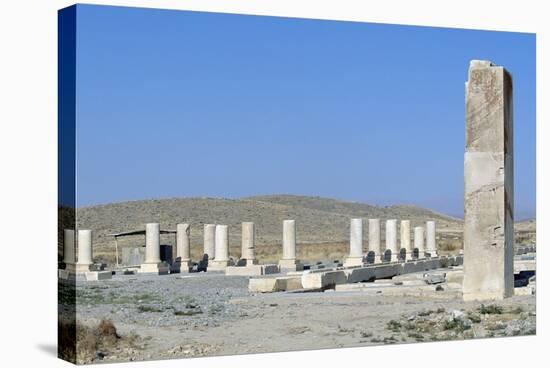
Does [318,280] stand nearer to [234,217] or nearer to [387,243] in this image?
[387,243]

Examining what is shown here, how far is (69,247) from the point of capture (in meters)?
14.6

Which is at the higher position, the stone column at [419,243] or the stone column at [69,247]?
the stone column at [69,247]

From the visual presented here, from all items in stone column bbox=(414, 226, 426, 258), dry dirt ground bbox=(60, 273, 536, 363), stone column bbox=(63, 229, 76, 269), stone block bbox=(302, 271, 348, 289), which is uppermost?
stone column bbox=(63, 229, 76, 269)

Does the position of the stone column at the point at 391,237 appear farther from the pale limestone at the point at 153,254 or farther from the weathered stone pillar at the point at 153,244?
the weathered stone pillar at the point at 153,244

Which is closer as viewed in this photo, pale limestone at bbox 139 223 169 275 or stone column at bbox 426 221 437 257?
pale limestone at bbox 139 223 169 275

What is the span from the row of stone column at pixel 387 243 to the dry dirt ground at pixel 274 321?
11.6 m

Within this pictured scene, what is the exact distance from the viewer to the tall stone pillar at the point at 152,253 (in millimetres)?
30391

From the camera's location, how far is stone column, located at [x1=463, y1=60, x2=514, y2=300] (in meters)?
18.5

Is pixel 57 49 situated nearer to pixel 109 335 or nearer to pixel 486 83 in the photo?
pixel 109 335

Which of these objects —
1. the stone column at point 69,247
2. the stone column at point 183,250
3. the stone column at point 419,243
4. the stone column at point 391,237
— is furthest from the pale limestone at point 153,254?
the stone column at point 69,247

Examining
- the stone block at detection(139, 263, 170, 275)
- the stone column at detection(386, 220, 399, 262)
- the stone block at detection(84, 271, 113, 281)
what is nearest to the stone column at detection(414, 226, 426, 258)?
the stone column at detection(386, 220, 399, 262)

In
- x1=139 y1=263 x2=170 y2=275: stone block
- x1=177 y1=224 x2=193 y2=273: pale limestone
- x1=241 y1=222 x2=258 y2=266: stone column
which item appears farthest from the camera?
x1=177 y1=224 x2=193 y2=273: pale limestone

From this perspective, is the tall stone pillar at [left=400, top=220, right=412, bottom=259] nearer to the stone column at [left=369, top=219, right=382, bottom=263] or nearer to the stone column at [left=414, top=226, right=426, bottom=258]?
the stone column at [left=414, top=226, right=426, bottom=258]

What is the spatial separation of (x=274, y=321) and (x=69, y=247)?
3.41 meters
